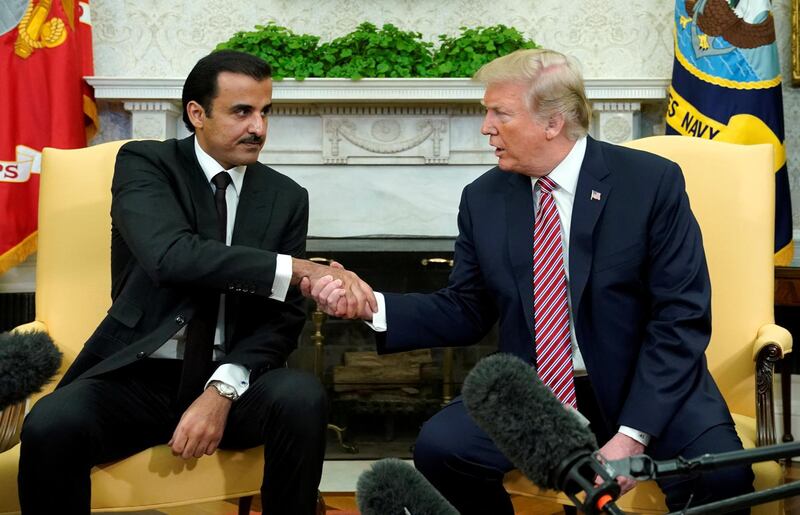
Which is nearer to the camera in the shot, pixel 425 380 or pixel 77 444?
pixel 77 444

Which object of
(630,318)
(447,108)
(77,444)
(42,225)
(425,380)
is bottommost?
(425,380)

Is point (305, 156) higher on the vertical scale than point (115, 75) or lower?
lower

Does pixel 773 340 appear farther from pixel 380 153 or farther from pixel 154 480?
pixel 380 153

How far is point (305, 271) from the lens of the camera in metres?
2.10

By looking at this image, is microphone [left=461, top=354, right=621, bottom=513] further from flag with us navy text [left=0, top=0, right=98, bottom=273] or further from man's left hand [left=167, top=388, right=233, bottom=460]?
flag with us navy text [left=0, top=0, right=98, bottom=273]

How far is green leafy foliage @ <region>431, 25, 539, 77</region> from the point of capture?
405 cm

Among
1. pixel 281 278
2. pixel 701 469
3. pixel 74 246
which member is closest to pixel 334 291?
pixel 281 278

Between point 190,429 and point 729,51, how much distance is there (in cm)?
304

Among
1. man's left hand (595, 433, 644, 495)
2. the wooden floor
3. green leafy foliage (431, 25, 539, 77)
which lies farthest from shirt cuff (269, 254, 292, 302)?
green leafy foliage (431, 25, 539, 77)

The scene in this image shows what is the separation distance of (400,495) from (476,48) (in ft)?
11.5

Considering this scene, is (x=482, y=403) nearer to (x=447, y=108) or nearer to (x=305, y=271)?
(x=305, y=271)

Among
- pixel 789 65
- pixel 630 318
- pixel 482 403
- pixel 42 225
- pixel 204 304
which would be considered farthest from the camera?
pixel 789 65

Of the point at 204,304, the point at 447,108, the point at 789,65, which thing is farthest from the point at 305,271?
the point at 789,65

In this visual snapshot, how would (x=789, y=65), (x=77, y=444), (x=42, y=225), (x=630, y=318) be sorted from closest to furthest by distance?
(x=77, y=444) < (x=630, y=318) < (x=42, y=225) < (x=789, y=65)
